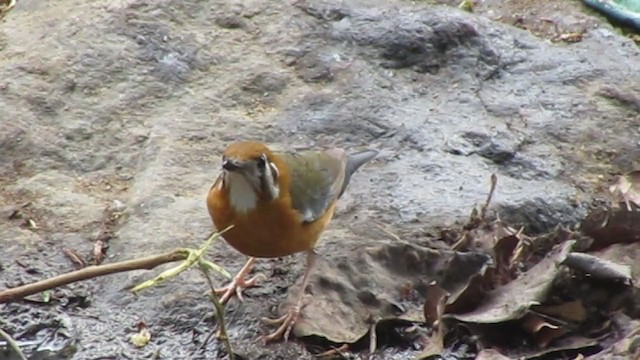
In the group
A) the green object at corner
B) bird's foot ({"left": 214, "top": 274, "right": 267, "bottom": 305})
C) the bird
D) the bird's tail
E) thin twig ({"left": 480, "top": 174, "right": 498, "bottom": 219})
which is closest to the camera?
the bird

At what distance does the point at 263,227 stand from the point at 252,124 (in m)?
1.23

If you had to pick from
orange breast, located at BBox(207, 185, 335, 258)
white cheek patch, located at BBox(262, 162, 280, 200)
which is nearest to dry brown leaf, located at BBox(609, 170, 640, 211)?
orange breast, located at BBox(207, 185, 335, 258)

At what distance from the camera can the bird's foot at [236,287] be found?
14.3 ft

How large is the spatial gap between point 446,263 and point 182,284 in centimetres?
96

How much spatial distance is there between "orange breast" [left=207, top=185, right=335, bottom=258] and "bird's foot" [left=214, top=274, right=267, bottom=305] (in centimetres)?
15

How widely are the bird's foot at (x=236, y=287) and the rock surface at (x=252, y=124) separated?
6 cm

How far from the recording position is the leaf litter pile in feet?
13.3

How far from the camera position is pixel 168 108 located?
5559 millimetres

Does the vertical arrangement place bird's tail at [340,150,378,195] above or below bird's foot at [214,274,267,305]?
above

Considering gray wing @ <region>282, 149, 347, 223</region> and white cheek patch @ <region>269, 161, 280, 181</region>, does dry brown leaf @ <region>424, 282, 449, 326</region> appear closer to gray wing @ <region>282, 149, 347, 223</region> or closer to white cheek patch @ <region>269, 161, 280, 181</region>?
gray wing @ <region>282, 149, 347, 223</region>

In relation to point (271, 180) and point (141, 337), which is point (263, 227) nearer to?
point (271, 180)

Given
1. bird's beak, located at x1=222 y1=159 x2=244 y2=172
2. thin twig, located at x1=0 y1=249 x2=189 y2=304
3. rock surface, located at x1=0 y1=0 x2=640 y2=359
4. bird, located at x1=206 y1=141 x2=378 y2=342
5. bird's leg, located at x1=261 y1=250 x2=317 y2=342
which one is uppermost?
thin twig, located at x1=0 y1=249 x2=189 y2=304

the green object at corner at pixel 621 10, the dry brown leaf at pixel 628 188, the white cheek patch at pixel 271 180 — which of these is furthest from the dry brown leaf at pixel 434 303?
the green object at corner at pixel 621 10

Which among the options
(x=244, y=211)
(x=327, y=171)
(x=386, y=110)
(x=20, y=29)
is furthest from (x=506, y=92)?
(x=20, y=29)
